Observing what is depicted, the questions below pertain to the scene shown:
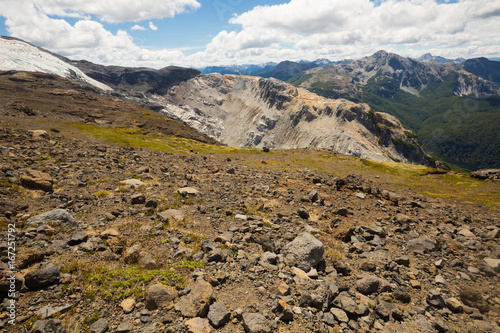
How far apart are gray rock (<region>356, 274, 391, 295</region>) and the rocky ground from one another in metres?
0.05

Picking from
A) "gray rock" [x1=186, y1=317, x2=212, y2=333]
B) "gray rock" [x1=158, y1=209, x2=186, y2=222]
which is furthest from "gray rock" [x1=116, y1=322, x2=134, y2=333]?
"gray rock" [x1=158, y1=209, x2=186, y2=222]

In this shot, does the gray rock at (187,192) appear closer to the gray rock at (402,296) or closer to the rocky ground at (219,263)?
the rocky ground at (219,263)

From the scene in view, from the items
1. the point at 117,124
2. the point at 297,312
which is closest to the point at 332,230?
the point at 297,312

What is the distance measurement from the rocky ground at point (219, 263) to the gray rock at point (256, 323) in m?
0.05

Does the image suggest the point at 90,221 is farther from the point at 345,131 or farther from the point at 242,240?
the point at 345,131

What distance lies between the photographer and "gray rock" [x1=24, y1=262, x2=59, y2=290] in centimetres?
816

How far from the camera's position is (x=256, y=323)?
794cm

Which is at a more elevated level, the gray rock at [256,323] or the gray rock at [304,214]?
the gray rock at [256,323]

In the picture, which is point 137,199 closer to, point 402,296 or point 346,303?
point 346,303

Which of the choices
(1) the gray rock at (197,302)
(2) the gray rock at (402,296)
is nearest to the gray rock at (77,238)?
(1) the gray rock at (197,302)

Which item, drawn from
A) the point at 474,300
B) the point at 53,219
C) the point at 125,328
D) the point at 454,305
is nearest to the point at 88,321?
the point at 125,328

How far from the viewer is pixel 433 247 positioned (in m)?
15.1

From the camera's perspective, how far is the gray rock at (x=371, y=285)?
10.6 meters

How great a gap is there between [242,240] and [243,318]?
5.63 m
